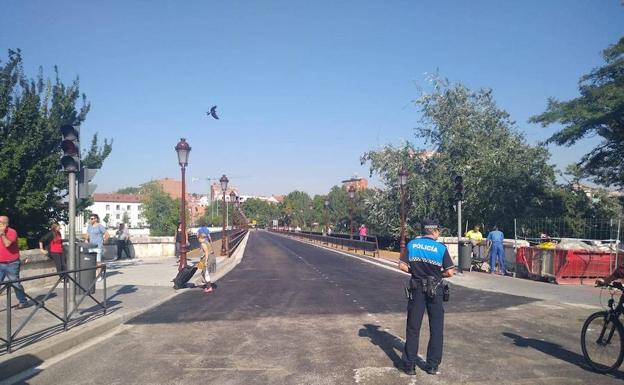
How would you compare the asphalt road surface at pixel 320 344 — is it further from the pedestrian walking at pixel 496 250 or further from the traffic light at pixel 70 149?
the pedestrian walking at pixel 496 250

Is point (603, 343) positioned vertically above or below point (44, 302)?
below

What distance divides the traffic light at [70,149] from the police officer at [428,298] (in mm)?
6094

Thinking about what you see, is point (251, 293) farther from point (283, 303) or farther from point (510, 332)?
point (510, 332)

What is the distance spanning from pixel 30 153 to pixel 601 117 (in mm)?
23044

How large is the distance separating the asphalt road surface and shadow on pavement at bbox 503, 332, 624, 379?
2cm

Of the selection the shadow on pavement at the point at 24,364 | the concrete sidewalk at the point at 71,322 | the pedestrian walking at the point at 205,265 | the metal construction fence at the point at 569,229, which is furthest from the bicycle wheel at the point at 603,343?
the metal construction fence at the point at 569,229

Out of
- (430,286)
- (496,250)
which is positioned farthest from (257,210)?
(430,286)

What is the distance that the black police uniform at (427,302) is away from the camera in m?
5.56

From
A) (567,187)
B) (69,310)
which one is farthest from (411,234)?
(69,310)

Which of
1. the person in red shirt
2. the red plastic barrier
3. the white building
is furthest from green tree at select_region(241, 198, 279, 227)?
the person in red shirt

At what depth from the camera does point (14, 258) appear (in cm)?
→ 857

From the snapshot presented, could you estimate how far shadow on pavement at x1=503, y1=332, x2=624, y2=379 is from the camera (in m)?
6.01

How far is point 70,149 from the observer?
8383 millimetres

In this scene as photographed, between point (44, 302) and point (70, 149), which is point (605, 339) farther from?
point (70, 149)
